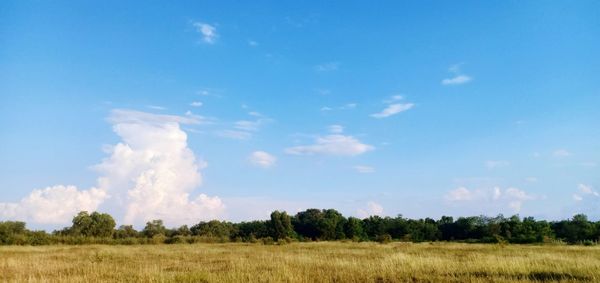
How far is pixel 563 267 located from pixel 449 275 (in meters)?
5.08

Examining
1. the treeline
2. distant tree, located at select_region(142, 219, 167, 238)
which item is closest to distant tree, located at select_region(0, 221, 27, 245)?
the treeline

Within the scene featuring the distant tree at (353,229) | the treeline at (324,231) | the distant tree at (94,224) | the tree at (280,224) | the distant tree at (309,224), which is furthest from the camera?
the distant tree at (309,224)

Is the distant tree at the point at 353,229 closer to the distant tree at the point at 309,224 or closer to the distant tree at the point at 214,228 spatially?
the distant tree at the point at 309,224

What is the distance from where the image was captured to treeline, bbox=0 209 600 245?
6625 cm

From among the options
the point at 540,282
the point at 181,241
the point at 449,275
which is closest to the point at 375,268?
the point at 449,275

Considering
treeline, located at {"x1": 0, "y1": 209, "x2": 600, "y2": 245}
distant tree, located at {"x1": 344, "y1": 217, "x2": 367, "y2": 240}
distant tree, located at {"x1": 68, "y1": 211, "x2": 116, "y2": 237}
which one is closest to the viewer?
treeline, located at {"x1": 0, "y1": 209, "x2": 600, "y2": 245}

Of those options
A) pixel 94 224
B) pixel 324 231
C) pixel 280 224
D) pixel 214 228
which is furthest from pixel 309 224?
pixel 94 224

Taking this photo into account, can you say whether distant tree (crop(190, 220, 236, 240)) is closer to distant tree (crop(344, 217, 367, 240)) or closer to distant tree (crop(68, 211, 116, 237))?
distant tree (crop(68, 211, 116, 237))

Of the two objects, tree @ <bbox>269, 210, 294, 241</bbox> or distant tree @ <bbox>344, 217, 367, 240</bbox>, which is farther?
distant tree @ <bbox>344, 217, 367, 240</bbox>

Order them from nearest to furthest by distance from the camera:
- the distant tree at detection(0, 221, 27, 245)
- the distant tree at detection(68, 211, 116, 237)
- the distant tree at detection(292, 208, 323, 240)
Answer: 1. the distant tree at detection(0, 221, 27, 245)
2. the distant tree at detection(68, 211, 116, 237)
3. the distant tree at detection(292, 208, 323, 240)

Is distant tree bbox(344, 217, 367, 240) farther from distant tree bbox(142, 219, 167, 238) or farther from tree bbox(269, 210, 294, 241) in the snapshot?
distant tree bbox(142, 219, 167, 238)

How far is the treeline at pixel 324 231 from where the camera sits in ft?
217

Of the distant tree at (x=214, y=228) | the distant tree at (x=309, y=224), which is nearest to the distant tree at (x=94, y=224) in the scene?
the distant tree at (x=214, y=228)

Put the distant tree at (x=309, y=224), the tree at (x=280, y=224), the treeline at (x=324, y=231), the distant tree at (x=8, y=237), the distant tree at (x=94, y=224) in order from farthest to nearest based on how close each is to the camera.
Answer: the distant tree at (x=309, y=224) < the tree at (x=280, y=224) < the distant tree at (x=94, y=224) < the treeline at (x=324, y=231) < the distant tree at (x=8, y=237)
